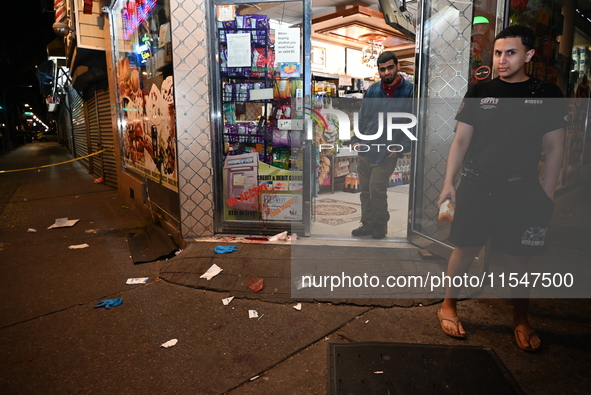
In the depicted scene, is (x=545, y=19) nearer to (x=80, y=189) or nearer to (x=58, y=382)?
(x=58, y=382)

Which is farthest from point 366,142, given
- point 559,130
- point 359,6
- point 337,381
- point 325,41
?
point 325,41

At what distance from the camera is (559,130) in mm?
2467

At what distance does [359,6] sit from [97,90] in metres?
7.17

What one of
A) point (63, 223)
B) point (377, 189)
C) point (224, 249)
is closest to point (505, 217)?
point (377, 189)

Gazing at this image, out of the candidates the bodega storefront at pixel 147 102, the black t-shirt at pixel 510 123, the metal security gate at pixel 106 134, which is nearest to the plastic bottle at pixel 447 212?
the black t-shirt at pixel 510 123

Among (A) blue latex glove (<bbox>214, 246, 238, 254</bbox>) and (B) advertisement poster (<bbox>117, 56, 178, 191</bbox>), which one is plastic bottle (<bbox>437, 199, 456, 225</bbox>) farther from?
(B) advertisement poster (<bbox>117, 56, 178, 191</bbox>)

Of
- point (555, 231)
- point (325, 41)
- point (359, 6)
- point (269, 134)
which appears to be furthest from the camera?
point (325, 41)

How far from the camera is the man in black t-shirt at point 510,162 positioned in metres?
2.49

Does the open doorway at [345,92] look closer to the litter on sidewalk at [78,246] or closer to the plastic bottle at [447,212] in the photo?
the plastic bottle at [447,212]

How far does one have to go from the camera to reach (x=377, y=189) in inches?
189

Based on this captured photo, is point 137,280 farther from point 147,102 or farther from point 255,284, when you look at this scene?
point 147,102

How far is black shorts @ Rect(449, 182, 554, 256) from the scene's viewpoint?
2.55 meters

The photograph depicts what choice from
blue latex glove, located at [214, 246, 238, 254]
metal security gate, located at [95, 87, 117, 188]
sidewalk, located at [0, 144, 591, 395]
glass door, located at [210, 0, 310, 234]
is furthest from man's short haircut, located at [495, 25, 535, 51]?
metal security gate, located at [95, 87, 117, 188]

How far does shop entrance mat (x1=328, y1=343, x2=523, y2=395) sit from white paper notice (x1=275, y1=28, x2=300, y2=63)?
3361 millimetres
